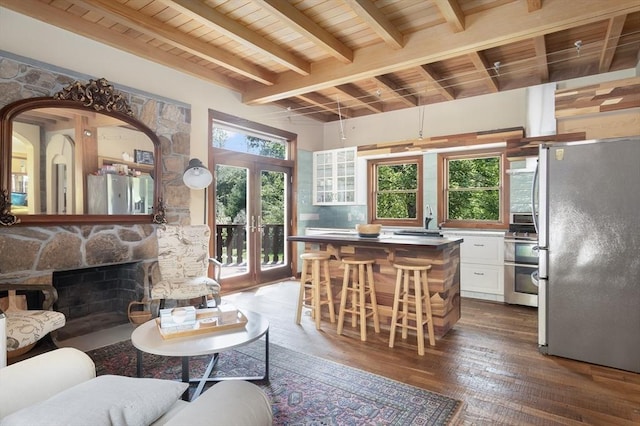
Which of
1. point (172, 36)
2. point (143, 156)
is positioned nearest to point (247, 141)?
point (143, 156)

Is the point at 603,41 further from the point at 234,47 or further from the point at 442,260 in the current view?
the point at 234,47

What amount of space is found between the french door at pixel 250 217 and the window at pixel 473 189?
2610 millimetres

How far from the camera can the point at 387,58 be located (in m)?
3.74

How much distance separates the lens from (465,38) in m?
3.26

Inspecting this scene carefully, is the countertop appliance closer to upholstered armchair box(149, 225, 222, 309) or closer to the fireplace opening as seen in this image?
upholstered armchair box(149, 225, 222, 309)

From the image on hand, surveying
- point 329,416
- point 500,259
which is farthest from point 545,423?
point 500,259

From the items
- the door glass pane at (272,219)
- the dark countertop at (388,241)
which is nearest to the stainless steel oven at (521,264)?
the dark countertop at (388,241)

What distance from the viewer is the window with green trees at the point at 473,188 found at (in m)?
5.31

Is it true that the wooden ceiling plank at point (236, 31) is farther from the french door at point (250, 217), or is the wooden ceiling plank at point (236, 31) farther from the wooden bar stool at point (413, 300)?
the wooden bar stool at point (413, 300)

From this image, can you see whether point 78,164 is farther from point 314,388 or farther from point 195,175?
point 314,388

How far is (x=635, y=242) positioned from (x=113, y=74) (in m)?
4.90

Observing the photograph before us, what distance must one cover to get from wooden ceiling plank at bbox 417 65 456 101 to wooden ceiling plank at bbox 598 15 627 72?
5.68ft

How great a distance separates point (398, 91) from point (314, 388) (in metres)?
4.35

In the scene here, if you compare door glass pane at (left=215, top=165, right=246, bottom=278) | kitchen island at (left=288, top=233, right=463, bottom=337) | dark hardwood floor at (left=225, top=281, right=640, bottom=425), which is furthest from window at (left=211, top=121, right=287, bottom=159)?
dark hardwood floor at (left=225, top=281, right=640, bottom=425)
